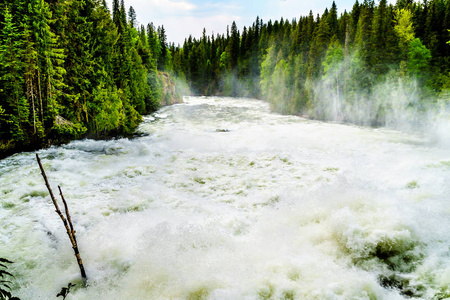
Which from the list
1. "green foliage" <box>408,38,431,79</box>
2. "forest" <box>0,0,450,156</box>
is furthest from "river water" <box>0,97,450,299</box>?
"green foliage" <box>408,38,431,79</box>

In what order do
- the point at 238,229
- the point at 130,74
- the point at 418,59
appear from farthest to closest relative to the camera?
the point at 130,74 < the point at 418,59 < the point at 238,229

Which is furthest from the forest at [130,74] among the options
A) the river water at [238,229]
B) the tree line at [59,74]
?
the river water at [238,229]

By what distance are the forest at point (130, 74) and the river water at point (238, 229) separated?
205 inches

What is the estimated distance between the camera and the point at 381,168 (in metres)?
10.1

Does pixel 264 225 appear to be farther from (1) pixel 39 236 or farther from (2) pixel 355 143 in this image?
(2) pixel 355 143

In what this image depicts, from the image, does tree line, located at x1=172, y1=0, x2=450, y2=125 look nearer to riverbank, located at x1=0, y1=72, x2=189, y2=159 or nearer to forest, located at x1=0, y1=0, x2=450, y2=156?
forest, located at x1=0, y1=0, x2=450, y2=156

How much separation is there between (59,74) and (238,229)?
1754cm

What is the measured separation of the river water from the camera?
14.4 ft

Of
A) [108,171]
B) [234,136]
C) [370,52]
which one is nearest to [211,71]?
[370,52]

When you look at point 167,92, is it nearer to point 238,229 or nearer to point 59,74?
point 59,74

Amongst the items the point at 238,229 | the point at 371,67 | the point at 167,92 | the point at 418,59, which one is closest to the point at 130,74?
the point at 167,92

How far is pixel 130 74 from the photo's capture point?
26.6 metres

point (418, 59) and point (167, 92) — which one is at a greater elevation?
point (418, 59)

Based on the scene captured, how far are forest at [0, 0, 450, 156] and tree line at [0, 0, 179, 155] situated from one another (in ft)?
0.22
